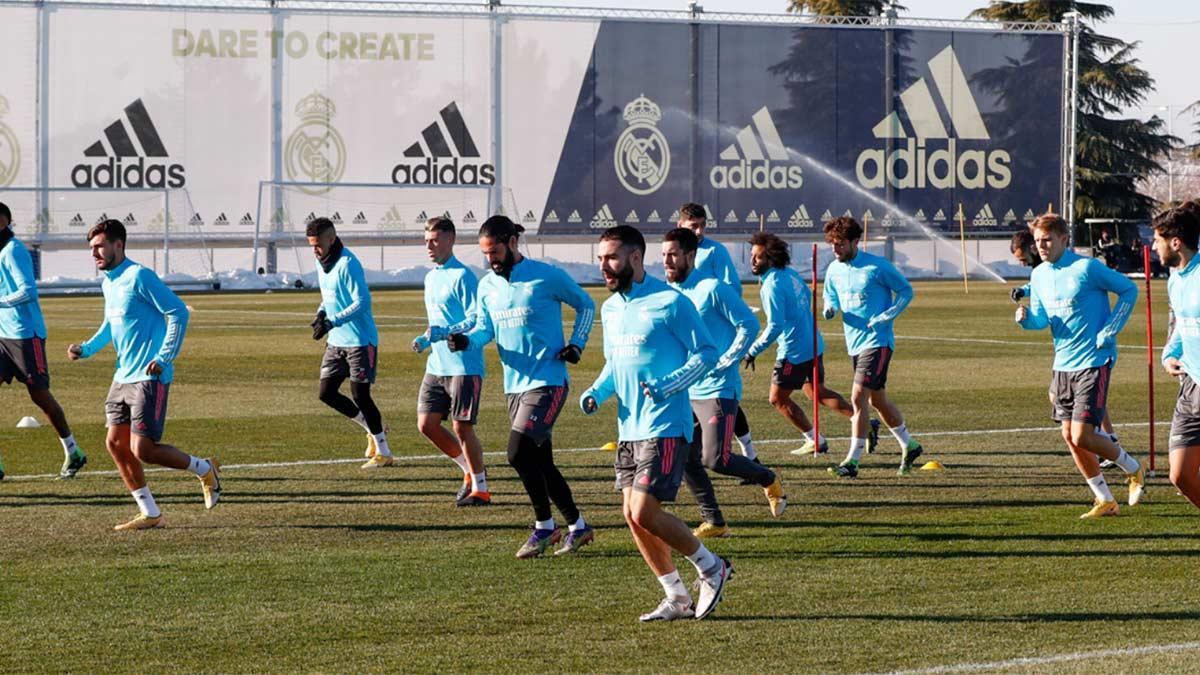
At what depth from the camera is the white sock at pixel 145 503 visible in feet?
39.6

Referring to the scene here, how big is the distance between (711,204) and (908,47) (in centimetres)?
997

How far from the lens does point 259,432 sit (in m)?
18.1

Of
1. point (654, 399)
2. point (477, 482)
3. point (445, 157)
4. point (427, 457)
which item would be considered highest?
point (445, 157)

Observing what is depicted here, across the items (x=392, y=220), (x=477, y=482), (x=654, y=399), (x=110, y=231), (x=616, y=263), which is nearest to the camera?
(x=654, y=399)

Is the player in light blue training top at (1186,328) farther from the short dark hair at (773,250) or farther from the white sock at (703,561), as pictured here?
the short dark hair at (773,250)

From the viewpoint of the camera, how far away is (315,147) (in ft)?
204

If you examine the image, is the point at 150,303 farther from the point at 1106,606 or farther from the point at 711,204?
the point at 711,204

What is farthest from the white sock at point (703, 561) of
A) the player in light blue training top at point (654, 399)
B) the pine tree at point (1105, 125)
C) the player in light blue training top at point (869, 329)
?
the pine tree at point (1105, 125)

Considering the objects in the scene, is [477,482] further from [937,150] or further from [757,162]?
[937,150]

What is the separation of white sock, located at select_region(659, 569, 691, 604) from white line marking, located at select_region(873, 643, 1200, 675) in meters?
1.45

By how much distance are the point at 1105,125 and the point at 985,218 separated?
17.9m

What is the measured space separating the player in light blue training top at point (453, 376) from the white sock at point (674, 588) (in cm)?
418

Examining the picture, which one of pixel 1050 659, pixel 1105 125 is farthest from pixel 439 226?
pixel 1105 125

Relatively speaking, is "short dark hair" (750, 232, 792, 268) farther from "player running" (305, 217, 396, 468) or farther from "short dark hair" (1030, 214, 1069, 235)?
"player running" (305, 217, 396, 468)
